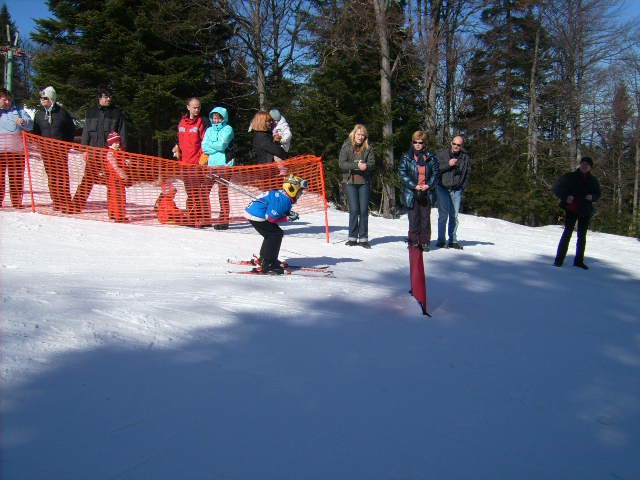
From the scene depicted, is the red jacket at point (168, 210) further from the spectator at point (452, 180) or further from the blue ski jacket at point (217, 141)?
the spectator at point (452, 180)

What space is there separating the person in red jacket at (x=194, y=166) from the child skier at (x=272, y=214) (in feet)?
10.5

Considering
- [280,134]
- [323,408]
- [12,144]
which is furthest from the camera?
[280,134]

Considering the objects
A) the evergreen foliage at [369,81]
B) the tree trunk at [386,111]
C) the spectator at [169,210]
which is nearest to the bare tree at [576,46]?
the evergreen foliage at [369,81]

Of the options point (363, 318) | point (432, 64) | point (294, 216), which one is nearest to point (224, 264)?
point (294, 216)

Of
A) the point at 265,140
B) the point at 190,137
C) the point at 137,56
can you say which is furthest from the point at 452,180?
the point at 137,56

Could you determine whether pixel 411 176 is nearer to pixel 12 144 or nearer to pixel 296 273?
pixel 296 273

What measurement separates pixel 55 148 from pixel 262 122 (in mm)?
3540

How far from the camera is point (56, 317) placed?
3.67 meters

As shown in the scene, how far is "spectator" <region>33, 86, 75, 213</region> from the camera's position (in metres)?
9.06

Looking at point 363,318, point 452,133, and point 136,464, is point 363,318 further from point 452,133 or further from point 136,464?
point 452,133

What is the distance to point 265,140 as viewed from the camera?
9172 millimetres

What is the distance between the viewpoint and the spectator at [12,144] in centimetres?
891

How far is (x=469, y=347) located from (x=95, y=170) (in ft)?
23.8

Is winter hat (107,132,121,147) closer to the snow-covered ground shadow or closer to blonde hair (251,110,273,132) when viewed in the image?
blonde hair (251,110,273,132)
